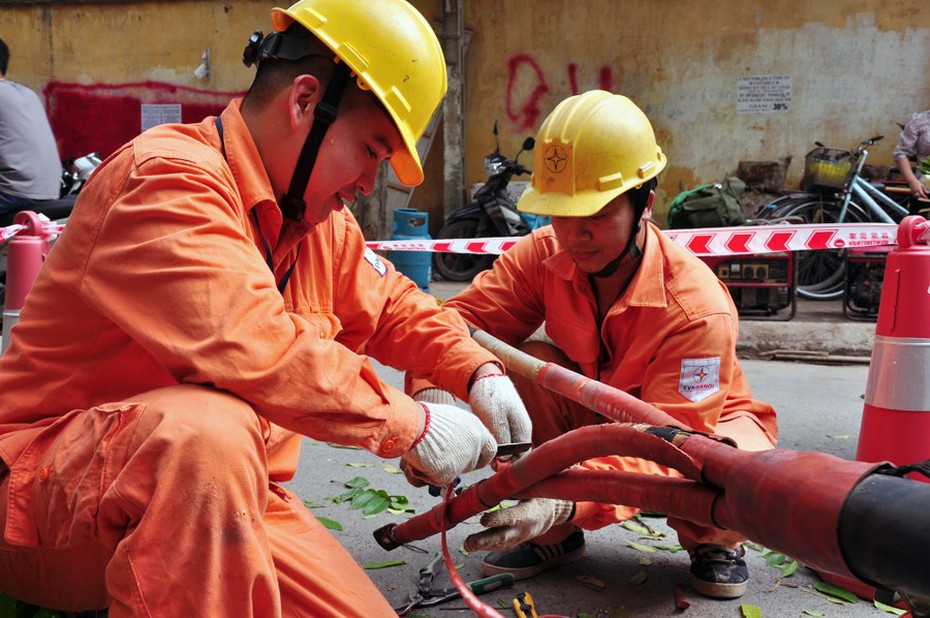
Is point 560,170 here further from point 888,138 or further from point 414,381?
point 888,138

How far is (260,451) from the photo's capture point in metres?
1.76

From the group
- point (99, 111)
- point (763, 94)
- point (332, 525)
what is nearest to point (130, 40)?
point (99, 111)

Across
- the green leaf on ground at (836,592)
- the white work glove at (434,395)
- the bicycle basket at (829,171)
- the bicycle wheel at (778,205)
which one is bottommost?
the green leaf on ground at (836,592)

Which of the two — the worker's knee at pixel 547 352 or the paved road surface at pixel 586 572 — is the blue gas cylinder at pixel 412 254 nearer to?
the paved road surface at pixel 586 572

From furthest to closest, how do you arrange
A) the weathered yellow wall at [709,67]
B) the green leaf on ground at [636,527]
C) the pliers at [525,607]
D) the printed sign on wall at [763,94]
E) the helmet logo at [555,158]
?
the printed sign on wall at [763,94]
the weathered yellow wall at [709,67]
the green leaf on ground at [636,527]
the helmet logo at [555,158]
the pliers at [525,607]

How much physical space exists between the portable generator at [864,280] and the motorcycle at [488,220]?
10.6 ft

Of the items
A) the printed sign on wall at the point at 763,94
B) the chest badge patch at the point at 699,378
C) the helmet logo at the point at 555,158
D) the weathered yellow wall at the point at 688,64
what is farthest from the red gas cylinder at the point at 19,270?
the printed sign on wall at the point at 763,94

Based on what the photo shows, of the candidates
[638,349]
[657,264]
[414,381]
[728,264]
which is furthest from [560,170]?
[728,264]

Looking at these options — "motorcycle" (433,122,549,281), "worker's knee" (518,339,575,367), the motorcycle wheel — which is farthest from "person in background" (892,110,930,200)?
"worker's knee" (518,339,575,367)

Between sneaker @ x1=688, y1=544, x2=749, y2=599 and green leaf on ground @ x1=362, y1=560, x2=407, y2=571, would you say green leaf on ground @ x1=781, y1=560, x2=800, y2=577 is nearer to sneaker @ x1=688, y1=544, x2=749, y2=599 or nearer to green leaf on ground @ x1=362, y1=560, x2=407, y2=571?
sneaker @ x1=688, y1=544, x2=749, y2=599

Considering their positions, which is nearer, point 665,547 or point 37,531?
point 37,531

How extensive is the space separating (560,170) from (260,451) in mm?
1602

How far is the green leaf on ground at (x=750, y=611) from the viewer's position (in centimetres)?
265

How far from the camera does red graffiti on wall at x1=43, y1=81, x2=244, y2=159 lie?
1209 cm
